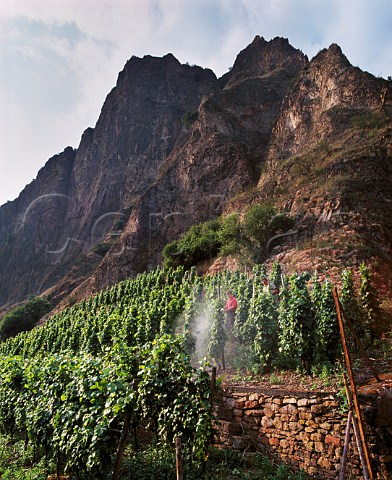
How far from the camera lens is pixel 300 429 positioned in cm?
586

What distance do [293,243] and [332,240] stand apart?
2.70 m

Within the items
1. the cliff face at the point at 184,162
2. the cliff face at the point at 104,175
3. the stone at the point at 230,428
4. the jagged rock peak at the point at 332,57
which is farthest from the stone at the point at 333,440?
the cliff face at the point at 104,175

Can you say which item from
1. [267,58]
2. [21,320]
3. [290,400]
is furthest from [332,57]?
[21,320]

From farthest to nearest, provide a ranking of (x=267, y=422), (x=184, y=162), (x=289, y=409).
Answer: (x=184, y=162), (x=267, y=422), (x=289, y=409)

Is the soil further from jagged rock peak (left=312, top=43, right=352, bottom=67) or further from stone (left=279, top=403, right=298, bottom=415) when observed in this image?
jagged rock peak (left=312, top=43, right=352, bottom=67)

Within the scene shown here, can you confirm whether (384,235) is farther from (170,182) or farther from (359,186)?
(170,182)

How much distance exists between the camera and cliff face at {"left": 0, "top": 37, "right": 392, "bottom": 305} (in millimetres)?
24781

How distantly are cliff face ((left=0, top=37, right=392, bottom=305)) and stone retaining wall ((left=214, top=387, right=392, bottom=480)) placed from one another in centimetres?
1391

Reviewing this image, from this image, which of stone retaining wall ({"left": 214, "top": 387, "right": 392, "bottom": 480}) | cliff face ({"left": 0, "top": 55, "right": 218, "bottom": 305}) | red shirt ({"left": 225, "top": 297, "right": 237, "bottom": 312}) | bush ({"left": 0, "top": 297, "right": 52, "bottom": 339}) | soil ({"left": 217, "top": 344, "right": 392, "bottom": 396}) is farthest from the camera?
cliff face ({"left": 0, "top": 55, "right": 218, "bottom": 305})

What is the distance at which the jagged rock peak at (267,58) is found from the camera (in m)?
52.6

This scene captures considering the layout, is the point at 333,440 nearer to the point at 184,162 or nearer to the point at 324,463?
the point at 324,463

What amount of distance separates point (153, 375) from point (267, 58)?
61465 mm

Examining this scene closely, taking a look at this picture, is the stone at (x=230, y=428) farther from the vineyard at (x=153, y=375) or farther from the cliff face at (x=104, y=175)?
the cliff face at (x=104, y=175)

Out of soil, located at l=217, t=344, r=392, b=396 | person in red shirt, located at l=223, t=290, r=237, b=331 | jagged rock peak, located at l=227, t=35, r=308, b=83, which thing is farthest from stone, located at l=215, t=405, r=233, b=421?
jagged rock peak, located at l=227, t=35, r=308, b=83
